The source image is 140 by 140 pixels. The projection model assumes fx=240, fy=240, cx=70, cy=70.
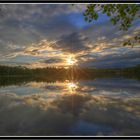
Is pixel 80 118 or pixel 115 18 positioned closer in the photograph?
pixel 115 18

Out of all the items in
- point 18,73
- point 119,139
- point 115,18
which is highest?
point 18,73

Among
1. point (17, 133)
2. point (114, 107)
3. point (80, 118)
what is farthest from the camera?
point (114, 107)

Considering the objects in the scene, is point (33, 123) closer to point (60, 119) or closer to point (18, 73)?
point (60, 119)

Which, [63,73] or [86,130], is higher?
[63,73]

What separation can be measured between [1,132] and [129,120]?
23.2 ft

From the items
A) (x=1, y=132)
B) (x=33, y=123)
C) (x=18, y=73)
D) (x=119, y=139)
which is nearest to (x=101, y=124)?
(x=33, y=123)

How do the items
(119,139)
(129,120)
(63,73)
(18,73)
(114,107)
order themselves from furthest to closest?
1. (63,73)
2. (18,73)
3. (114,107)
4. (129,120)
5. (119,139)

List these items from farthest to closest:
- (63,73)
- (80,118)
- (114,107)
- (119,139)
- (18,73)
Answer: (63,73), (18,73), (114,107), (80,118), (119,139)

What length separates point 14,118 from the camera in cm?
1495

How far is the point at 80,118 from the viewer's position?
48.5 ft

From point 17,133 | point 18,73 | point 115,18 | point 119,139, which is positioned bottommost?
point 17,133

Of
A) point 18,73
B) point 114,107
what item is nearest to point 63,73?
point 18,73

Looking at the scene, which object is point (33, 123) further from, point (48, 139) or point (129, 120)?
point (48, 139)

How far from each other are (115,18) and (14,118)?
10022 millimetres
